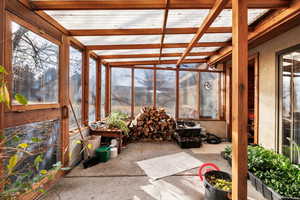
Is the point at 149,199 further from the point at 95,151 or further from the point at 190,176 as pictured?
the point at 95,151

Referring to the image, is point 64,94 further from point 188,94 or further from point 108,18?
point 188,94

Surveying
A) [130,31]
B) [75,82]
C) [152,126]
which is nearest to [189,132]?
[152,126]

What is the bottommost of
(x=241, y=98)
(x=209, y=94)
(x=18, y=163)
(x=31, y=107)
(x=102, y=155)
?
(x=102, y=155)

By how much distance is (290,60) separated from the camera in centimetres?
270

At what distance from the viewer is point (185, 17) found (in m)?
2.24

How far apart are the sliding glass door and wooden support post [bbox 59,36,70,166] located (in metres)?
4.06

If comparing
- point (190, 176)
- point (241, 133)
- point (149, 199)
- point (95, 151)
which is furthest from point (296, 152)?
point (95, 151)

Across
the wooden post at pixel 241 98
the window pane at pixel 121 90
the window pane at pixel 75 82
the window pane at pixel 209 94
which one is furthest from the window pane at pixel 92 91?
the window pane at pixel 209 94

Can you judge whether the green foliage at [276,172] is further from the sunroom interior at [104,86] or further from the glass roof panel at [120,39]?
the glass roof panel at [120,39]

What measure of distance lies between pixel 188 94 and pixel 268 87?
7.24 ft

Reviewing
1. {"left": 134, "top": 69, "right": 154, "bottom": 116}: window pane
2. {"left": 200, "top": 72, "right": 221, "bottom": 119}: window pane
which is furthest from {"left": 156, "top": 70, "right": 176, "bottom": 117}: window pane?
{"left": 200, "top": 72, "right": 221, "bottom": 119}: window pane

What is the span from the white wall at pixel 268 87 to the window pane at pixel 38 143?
412 cm

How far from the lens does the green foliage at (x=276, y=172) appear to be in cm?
177

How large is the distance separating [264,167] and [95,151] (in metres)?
3.06
